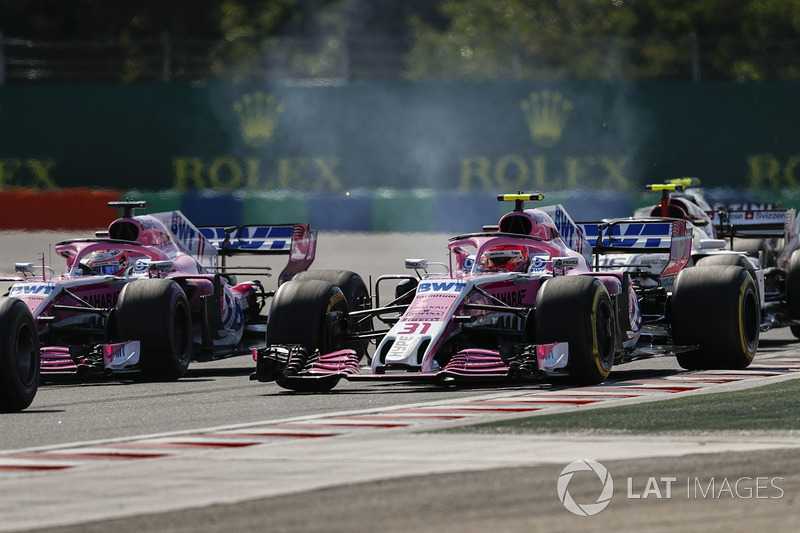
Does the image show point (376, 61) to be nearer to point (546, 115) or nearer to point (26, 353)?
point (546, 115)

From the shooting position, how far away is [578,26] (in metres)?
32.0

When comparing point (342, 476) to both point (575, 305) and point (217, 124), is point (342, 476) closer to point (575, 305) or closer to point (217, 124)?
point (575, 305)

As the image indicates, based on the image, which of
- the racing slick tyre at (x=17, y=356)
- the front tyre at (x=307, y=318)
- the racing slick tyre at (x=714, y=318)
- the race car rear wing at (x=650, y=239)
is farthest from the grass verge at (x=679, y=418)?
the race car rear wing at (x=650, y=239)

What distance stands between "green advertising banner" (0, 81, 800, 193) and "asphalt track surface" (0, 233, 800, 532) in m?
14.7

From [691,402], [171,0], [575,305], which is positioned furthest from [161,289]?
[171,0]

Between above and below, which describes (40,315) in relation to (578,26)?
below

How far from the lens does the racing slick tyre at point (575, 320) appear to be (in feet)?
→ 39.6

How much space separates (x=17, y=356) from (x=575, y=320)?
4060 mm

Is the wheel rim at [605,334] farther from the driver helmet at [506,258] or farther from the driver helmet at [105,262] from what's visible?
the driver helmet at [105,262]

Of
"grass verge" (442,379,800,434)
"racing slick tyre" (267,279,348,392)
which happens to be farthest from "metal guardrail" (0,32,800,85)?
"grass verge" (442,379,800,434)

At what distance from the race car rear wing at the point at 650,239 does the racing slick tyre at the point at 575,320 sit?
3.56 m

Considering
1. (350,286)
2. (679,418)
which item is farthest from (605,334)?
(350,286)

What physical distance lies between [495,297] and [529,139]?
45.4 feet

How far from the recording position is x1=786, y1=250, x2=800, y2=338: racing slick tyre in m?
17.1
